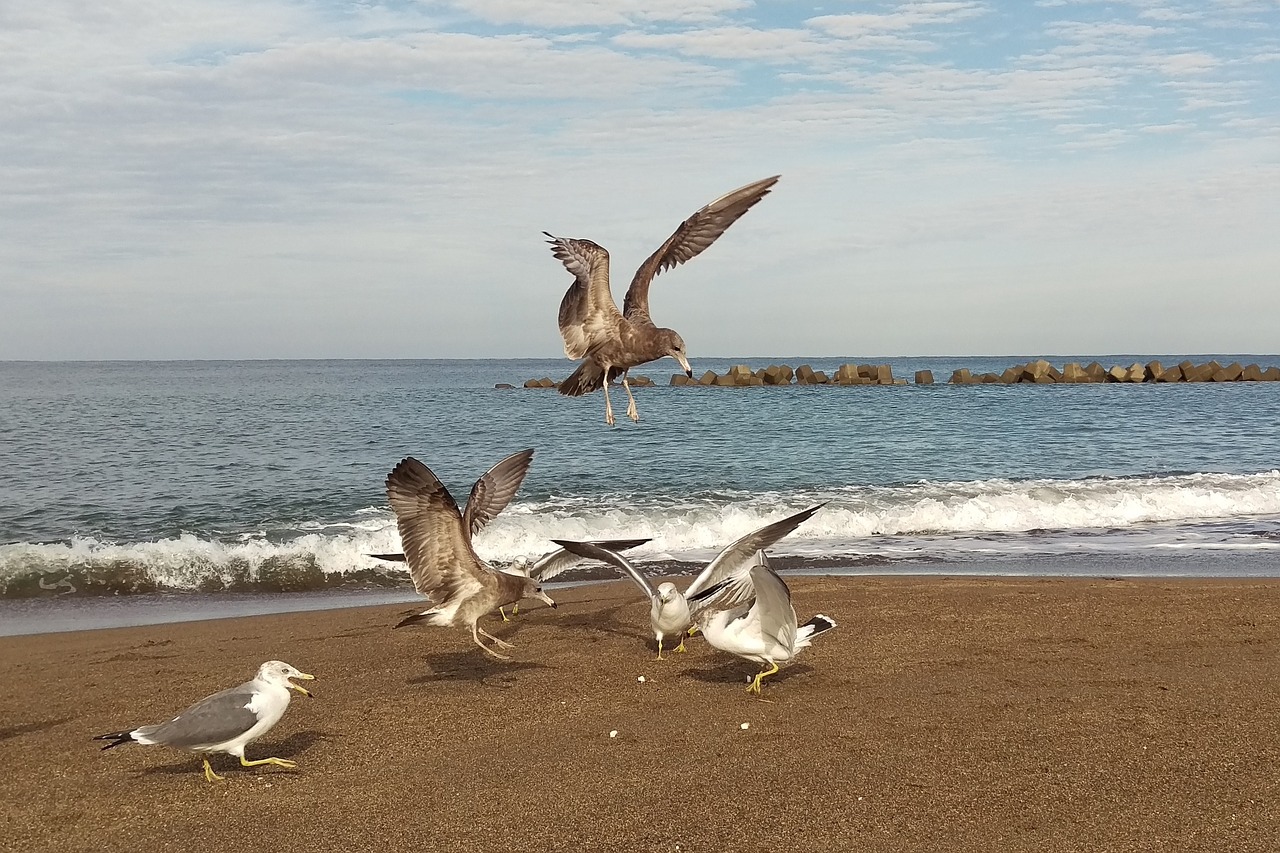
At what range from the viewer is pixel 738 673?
27.1 ft

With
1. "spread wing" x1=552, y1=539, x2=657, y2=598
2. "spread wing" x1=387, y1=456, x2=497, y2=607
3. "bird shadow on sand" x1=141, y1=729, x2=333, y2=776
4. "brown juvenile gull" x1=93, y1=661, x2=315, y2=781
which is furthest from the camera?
"spread wing" x1=552, y1=539, x2=657, y2=598

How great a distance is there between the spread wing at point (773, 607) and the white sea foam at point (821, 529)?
7080 mm

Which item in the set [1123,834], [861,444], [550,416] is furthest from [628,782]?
[550,416]

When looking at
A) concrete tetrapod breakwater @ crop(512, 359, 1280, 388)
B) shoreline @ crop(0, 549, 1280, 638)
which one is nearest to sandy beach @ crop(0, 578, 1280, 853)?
shoreline @ crop(0, 549, 1280, 638)

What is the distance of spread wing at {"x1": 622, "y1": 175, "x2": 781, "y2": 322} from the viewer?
9586mm

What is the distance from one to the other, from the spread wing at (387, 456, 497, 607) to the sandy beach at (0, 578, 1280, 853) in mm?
734

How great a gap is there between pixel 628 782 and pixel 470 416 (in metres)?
41.3

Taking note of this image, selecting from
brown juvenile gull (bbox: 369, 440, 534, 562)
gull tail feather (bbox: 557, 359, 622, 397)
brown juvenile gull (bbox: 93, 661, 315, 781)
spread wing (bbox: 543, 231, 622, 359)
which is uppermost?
spread wing (bbox: 543, 231, 622, 359)

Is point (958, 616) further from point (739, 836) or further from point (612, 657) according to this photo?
point (739, 836)

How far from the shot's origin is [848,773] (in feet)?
19.1

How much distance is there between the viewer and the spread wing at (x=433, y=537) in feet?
24.4

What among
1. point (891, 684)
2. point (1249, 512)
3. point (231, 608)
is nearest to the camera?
point (891, 684)

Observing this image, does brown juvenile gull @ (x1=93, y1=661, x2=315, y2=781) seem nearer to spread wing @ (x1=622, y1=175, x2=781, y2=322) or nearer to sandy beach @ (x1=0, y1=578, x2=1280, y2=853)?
sandy beach @ (x1=0, y1=578, x2=1280, y2=853)

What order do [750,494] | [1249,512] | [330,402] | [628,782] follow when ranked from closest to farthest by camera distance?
[628,782] < [1249,512] < [750,494] < [330,402]
